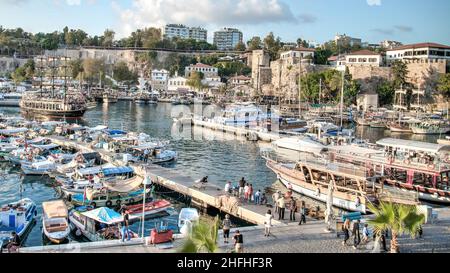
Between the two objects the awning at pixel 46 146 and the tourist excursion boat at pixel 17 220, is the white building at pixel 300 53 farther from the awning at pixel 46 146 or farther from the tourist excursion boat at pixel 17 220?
the tourist excursion boat at pixel 17 220

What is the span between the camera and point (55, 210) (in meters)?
23.7

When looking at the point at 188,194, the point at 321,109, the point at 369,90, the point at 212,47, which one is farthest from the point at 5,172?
the point at 212,47

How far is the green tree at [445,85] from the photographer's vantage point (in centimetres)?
7954

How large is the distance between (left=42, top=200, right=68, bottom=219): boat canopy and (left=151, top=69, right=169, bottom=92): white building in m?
110

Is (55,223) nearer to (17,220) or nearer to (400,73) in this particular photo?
(17,220)

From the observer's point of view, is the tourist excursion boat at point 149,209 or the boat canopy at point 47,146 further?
the boat canopy at point 47,146

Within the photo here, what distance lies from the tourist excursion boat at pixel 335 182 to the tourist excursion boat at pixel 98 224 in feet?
35.4

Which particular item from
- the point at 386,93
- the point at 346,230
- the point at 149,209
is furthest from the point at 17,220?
the point at 386,93

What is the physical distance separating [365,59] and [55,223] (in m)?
87.1

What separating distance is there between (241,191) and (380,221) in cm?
1278

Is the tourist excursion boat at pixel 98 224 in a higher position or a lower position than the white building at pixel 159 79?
lower

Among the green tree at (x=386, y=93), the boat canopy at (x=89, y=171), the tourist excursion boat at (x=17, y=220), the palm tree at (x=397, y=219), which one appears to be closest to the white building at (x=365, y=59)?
the green tree at (x=386, y=93)

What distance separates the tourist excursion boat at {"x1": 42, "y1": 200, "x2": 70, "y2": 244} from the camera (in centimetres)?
2120

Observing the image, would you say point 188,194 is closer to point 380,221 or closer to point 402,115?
point 380,221
